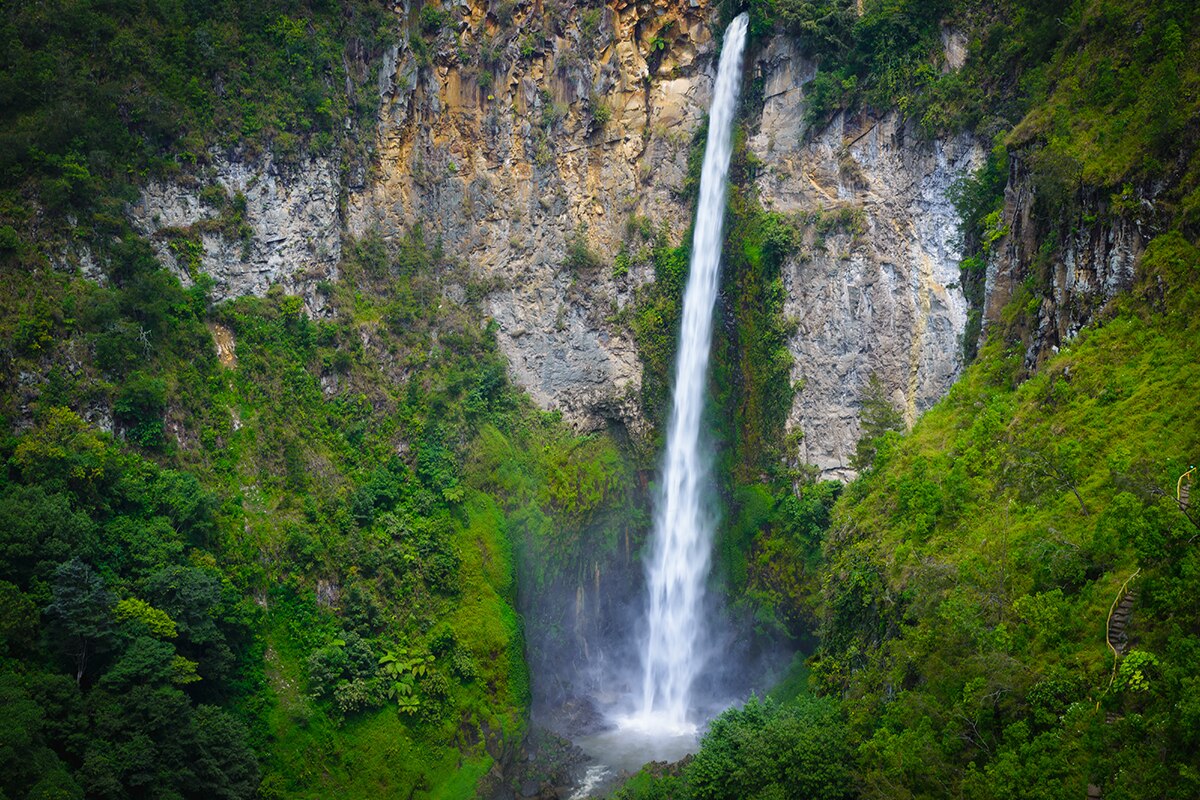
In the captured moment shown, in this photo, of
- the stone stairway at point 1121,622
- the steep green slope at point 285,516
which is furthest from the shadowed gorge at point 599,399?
the steep green slope at point 285,516

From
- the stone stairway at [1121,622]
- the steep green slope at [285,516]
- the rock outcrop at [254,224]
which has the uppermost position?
the rock outcrop at [254,224]

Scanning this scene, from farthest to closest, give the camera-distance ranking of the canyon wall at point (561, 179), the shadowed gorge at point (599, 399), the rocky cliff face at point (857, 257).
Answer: the canyon wall at point (561, 179) < the rocky cliff face at point (857, 257) < the shadowed gorge at point (599, 399)

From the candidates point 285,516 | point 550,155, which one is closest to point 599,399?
→ point 550,155

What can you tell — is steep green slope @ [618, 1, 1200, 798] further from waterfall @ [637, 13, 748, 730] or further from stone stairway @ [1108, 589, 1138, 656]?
waterfall @ [637, 13, 748, 730]

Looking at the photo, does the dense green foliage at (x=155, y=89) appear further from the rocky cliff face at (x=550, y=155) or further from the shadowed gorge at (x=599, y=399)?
the rocky cliff face at (x=550, y=155)

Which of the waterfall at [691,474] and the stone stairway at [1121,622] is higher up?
the waterfall at [691,474]

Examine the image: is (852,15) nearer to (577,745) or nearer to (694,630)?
(694,630)

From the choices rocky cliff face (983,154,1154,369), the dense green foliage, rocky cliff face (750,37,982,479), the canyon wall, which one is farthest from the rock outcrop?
rocky cliff face (983,154,1154,369)

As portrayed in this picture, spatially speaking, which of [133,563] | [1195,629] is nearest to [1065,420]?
[1195,629]

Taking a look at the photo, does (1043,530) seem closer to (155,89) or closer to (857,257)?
(857,257)

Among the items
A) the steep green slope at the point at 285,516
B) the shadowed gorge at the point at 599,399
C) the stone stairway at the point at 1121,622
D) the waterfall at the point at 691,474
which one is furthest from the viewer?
the waterfall at the point at 691,474
